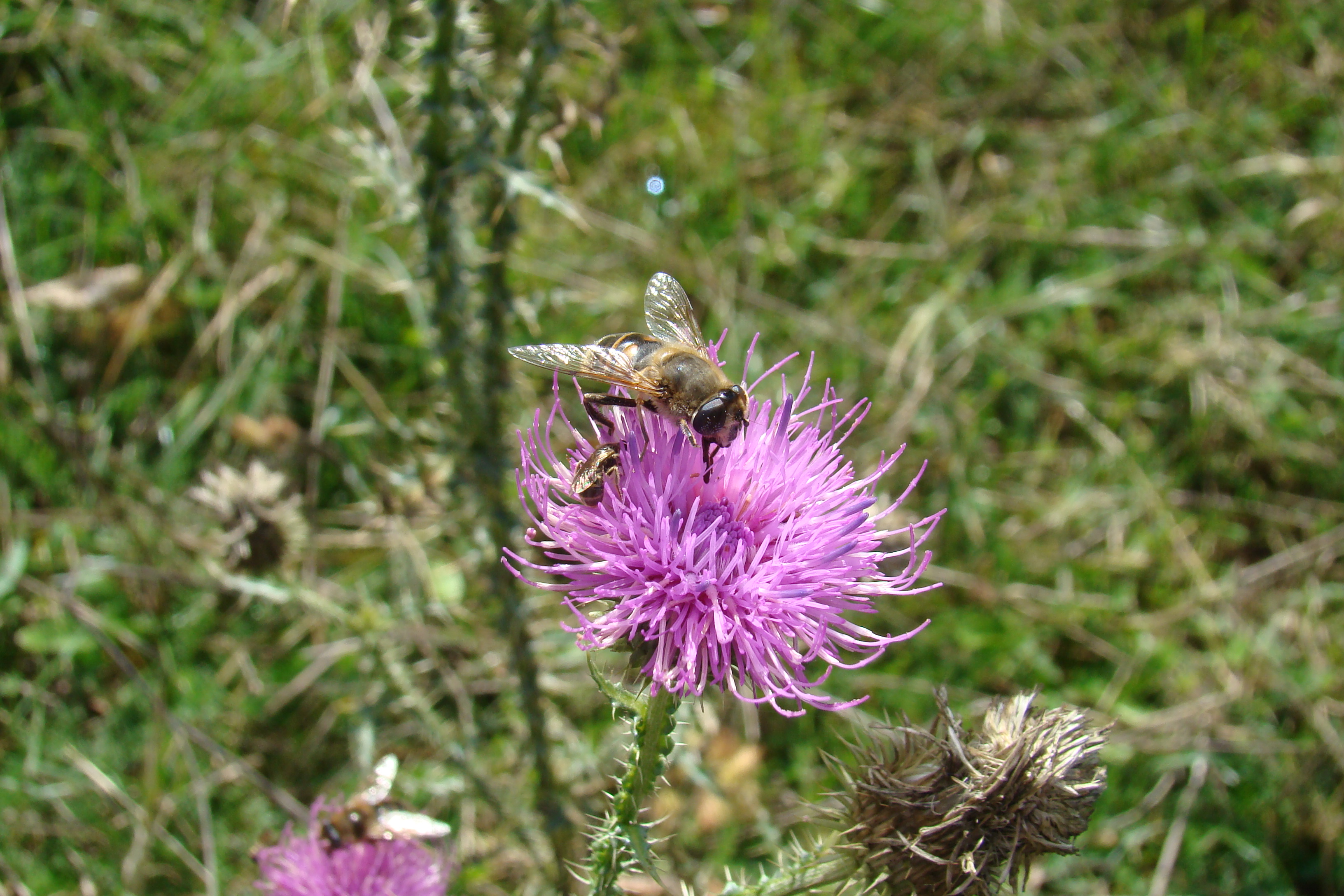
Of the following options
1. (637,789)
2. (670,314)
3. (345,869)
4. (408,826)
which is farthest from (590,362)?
(345,869)

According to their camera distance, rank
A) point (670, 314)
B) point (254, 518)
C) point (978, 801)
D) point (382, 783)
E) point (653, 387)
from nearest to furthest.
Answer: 1. point (978, 801)
2. point (653, 387)
3. point (670, 314)
4. point (382, 783)
5. point (254, 518)

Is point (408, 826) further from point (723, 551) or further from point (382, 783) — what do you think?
point (723, 551)

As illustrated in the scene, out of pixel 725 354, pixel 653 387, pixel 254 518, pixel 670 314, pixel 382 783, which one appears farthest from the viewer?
pixel 725 354

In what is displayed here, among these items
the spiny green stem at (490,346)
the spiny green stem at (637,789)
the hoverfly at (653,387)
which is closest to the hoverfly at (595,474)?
the hoverfly at (653,387)

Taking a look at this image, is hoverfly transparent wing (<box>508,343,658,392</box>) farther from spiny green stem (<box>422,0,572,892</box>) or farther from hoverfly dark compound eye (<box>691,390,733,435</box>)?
spiny green stem (<box>422,0,572,892</box>)

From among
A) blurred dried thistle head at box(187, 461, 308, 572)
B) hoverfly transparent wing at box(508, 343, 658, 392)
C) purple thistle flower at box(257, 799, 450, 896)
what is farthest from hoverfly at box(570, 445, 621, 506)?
blurred dried thistle head at box(187, 461, 308, 572)

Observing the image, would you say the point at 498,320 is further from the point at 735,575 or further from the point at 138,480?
the point at 138,480
